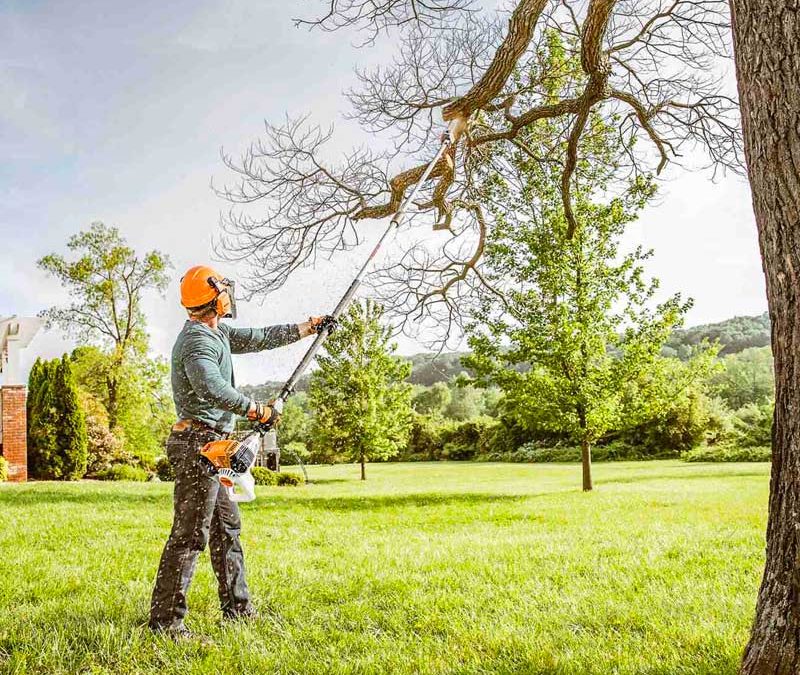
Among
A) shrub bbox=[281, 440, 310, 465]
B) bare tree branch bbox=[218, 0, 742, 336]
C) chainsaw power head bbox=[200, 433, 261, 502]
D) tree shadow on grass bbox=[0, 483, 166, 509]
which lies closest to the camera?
chainsaw power head bbox=[200, 433, 261, 502]

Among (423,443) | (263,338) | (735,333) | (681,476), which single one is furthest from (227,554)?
(735,333)

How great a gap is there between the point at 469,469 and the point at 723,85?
21399 mm

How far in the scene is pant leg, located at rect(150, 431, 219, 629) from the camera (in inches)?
143

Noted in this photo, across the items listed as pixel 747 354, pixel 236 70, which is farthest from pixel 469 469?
pixel 236 70

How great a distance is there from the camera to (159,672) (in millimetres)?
3217

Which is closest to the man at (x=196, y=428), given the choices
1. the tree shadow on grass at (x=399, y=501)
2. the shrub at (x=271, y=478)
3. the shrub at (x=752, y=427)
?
the tree shadow on grass at (x=399, y=501)

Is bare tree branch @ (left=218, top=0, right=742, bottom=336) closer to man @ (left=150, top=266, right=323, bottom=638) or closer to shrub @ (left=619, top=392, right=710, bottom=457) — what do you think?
man @ (left=150, top=266, right=323, bottom=638)

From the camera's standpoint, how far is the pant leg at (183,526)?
11.9 ft

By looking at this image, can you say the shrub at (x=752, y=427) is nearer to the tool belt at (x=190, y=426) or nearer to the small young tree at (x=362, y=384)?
the small young tree at (x=362, y=384)

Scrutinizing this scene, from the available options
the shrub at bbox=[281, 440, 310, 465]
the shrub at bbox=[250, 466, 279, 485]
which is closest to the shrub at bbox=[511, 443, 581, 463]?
the shrub at bbox=[281, 440, 310, 465]

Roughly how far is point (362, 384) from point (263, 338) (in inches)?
650

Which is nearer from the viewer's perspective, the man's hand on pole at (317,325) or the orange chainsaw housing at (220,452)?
the orange chainsaw housing at (220,452)

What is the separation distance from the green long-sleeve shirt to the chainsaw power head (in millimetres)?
168

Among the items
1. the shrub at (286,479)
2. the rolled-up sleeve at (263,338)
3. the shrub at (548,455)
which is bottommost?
the shrub at (548,455)
